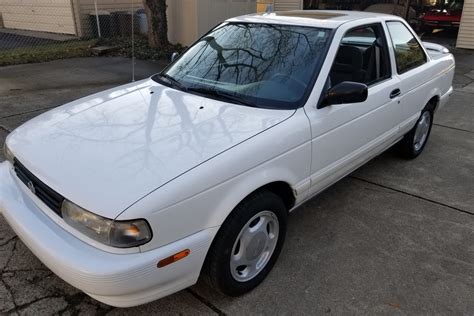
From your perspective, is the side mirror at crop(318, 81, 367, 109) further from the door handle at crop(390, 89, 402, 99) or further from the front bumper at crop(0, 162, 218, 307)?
the front bumper at crop(0, 162, 218, 307)

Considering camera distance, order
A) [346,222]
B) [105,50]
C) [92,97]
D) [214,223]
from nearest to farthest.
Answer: [214,223]
[92,97]
[346,222]
[105,50]

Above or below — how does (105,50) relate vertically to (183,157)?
below

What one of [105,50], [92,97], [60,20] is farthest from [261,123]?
[60,20]

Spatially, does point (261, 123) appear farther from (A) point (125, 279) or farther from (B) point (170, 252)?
(A) point (125, 279)

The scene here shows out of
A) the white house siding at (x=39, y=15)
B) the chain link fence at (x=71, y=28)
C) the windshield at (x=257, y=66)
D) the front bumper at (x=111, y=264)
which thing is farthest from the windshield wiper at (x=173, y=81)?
the white house siding at (x=39, y=15)

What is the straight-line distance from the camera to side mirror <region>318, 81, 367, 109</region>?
2.82 meters

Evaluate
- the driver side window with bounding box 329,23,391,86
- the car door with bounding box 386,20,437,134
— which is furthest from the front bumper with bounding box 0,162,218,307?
the car door with bounding box 386,20,437,134

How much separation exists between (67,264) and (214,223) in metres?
0.75

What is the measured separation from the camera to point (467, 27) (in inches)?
473

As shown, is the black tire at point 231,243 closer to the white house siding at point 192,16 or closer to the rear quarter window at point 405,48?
the rear quarter window at point 405,48

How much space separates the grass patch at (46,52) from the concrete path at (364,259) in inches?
219

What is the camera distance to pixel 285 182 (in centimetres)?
270

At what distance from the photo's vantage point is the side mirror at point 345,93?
2.82 metres

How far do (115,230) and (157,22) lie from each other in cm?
935
